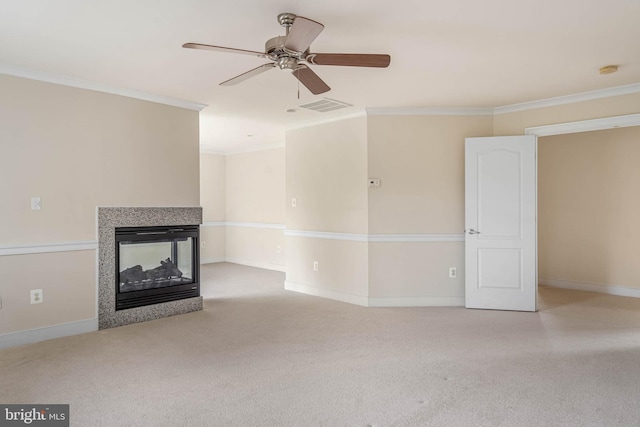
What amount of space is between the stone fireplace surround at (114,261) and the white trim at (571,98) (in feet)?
13.8

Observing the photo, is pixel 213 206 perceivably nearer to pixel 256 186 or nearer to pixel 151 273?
pixel 256 186

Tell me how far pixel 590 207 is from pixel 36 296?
6.84 meters

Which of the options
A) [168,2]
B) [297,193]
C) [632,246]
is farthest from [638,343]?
[168,2]

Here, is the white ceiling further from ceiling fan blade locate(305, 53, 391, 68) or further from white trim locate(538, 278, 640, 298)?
white trim locate(538, 278, 640, 298)

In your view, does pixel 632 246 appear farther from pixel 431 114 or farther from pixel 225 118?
pixel 225 118

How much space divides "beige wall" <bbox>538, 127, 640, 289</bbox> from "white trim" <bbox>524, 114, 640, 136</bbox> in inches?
61.7

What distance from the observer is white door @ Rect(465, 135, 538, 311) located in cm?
452

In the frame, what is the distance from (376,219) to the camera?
16.2 feet

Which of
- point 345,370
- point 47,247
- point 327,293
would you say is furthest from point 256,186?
point 345,370

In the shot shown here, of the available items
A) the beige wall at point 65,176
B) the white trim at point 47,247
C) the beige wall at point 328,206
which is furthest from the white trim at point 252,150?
the white trim at point 47,247

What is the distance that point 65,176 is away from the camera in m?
3.74

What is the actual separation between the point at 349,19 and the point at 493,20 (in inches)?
37.5

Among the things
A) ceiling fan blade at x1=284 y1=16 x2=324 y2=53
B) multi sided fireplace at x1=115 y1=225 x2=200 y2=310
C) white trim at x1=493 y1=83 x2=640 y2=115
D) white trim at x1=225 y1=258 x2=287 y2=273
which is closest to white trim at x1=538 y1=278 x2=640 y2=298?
white trim at x1=493 y1=83 x2=640 y2=115

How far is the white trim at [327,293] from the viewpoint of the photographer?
196 inches
